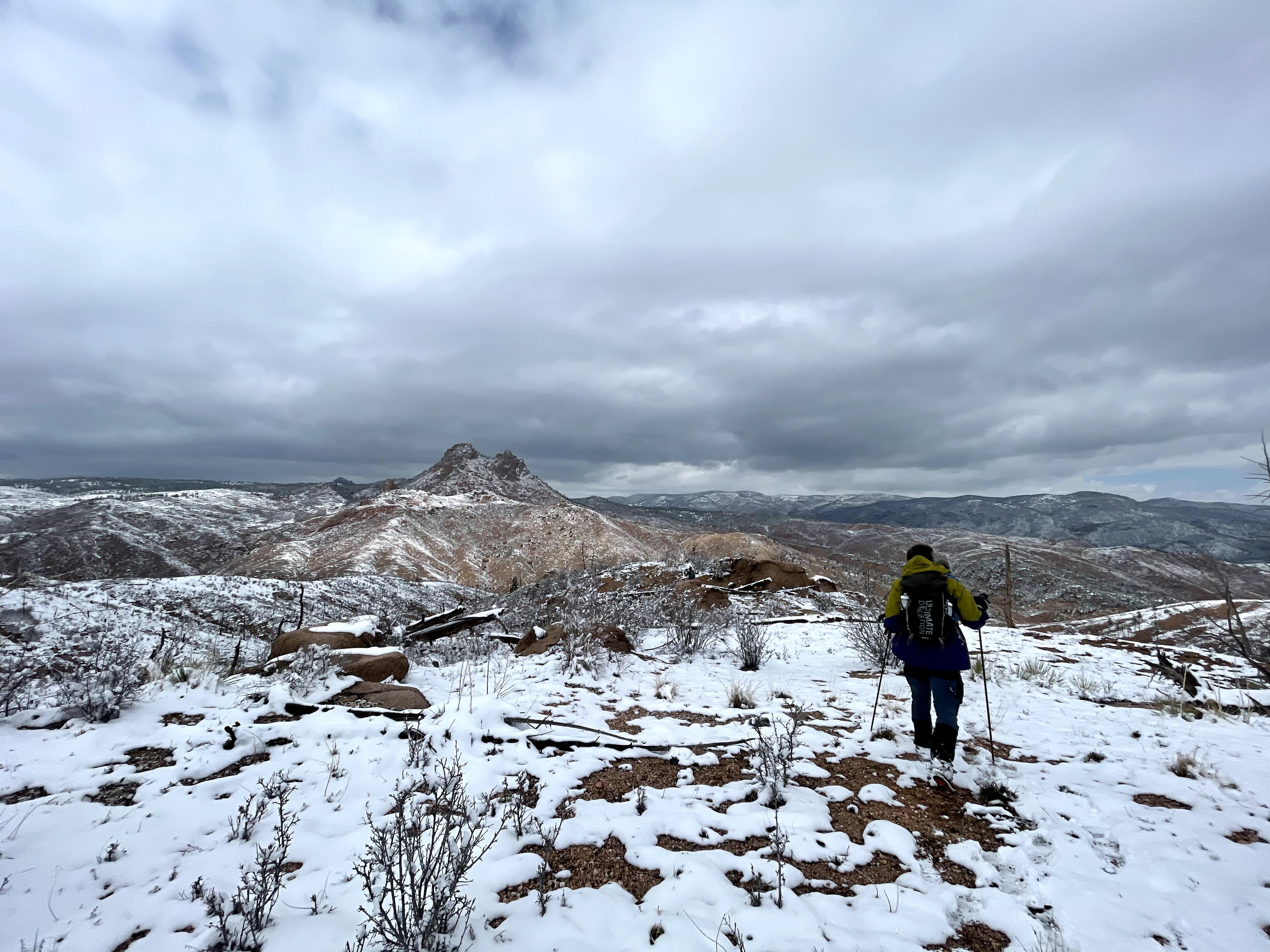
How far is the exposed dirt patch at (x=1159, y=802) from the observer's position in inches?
162

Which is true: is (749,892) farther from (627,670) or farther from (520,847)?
(627,670)

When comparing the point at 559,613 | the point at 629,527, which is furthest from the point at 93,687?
the point at 629,527

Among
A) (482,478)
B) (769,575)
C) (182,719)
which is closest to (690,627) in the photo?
(182,719)

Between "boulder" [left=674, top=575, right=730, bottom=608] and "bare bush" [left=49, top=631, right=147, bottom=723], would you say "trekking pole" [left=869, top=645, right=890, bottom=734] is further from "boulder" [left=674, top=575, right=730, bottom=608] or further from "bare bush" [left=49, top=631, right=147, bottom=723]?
"boulder" [left=674, top=575, right=730, bottom=608]

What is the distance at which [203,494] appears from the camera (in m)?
119

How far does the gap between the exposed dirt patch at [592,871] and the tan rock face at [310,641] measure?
6660 millimetres

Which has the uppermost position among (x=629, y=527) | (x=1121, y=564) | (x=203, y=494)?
(x=203, y=494)

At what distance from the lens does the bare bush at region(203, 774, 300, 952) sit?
8.50ft

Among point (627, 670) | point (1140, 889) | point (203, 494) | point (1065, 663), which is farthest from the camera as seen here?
point (203, 494)

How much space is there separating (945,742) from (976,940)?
2.41 m

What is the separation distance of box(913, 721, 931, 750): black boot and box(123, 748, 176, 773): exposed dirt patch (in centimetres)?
672

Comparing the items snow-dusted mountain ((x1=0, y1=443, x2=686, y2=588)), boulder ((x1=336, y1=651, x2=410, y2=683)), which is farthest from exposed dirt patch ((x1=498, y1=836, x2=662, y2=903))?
snow-dusted mountain ((x1=0, y1=443, x2=686, y2=588))

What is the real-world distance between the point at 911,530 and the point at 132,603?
192 meters

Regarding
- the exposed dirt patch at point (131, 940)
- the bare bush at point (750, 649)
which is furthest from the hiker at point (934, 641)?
the exposed dirt patch at point (131, 940)
